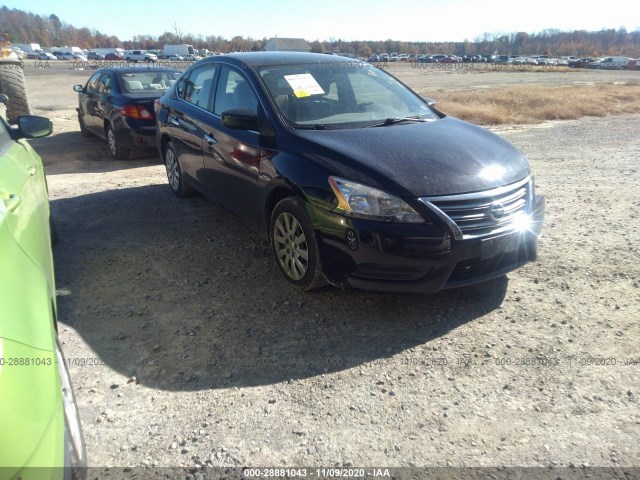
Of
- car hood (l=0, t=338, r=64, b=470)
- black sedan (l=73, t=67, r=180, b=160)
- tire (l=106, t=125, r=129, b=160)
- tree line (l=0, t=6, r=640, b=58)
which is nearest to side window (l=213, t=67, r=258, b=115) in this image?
car hood (l=0, t=338, r=64, b=470)

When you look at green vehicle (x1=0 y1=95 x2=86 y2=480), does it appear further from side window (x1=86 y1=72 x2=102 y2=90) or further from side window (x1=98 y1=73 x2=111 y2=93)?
side window (x1=86 y1=72 x2=102 y2=90)

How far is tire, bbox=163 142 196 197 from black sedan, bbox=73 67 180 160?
2.07m

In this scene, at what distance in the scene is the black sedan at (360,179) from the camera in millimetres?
3121

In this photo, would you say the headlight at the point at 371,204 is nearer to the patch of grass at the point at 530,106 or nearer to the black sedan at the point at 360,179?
the black sedan at the point at 360,179

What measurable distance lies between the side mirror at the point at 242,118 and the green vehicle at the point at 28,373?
1.85 meters

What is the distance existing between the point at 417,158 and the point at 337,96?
127cm

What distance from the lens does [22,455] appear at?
1.35 metres

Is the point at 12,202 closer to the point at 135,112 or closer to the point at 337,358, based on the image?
the point at 337,358

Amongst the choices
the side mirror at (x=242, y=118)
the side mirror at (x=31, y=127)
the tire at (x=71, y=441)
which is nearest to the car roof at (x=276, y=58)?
the side mirror at (x=242, y=118)

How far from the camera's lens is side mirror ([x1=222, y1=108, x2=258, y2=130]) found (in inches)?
154

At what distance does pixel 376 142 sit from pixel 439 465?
7.33 feet

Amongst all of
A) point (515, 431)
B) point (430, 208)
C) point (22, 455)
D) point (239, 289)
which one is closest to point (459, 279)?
point (430, 208)

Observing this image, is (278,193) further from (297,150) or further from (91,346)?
(91,346)

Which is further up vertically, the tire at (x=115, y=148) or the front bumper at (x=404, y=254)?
the front bumper at (x=404, y=254)
